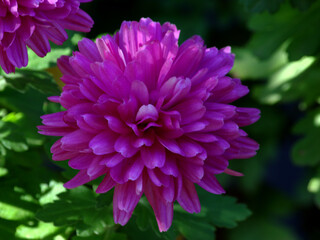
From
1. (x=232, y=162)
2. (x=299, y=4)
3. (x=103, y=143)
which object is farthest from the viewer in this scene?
(x=232, y=162)

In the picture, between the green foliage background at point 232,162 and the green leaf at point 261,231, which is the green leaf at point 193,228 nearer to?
the green foliage background at point 232,162

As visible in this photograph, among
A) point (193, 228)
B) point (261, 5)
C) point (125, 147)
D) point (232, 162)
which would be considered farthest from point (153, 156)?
point (232, 162)

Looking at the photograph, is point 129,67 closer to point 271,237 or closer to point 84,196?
point 84,196

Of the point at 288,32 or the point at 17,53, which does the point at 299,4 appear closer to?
the point at 288,32

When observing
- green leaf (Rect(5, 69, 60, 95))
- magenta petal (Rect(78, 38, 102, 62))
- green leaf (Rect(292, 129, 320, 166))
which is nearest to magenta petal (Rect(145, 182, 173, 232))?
magenta petal (Rect(78, 38, 102, 62))

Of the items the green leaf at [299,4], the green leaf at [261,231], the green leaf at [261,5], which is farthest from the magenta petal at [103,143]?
the green leaf at [261,231]

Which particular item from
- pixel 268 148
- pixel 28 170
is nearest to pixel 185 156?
pixel 28 170
